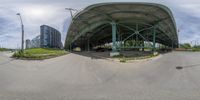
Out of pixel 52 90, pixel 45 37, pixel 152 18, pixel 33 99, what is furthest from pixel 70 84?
pixel 45 37

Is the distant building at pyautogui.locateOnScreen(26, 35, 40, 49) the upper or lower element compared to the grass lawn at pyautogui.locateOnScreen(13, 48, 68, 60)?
upper

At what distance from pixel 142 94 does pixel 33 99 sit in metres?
3.80

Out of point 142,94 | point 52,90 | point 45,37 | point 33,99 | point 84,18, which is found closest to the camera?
point 33,99

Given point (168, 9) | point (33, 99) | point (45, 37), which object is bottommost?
point (33, 99)

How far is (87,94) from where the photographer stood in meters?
8.47

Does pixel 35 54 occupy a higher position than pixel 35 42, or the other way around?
pixel 35 42

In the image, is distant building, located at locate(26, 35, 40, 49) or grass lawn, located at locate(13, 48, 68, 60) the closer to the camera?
grass lawn, located at locate(13, 48, 68, 60)

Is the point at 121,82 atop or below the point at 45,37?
below

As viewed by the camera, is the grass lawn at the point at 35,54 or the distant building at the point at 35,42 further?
the distant building at the point at 35,42

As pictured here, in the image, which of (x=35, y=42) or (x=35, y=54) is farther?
(x=35, y=42)

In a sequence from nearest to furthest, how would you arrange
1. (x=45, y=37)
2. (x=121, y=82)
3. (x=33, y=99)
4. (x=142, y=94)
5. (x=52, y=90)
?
(x=33, y=99) → (x=142, y=94) → (x=52, y=90) → (x=121, y=82) → (x=45, y=37)

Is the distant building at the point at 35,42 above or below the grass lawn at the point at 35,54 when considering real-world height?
above

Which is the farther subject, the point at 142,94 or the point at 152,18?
the point at 152,18

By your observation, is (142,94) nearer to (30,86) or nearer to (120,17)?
(30,86)
